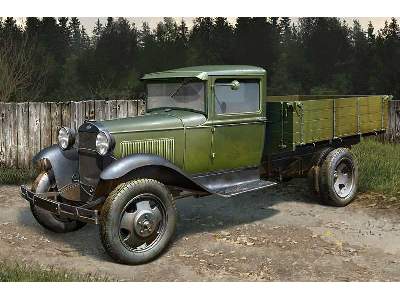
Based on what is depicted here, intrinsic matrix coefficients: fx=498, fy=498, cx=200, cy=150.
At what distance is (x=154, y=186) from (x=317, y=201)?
347 cm

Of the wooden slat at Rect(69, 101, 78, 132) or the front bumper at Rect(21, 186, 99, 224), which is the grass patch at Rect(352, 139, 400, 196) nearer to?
the front bumper at Rect(21, 186, 99, 224)

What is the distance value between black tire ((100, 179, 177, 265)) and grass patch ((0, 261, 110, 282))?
0.42 meters

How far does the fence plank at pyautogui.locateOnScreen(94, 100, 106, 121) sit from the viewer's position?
10633 mm

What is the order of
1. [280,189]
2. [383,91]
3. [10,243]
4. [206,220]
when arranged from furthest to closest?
[383,91]
[280,189]
[206,220]
[10,243]

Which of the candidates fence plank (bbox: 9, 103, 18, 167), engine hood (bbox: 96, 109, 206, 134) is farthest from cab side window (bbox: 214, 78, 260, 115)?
fence plank (bbox: 9, 103, 18, 167)

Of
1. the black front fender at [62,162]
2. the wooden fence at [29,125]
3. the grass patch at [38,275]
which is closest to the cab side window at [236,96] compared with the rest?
the black front fender at [62,162]

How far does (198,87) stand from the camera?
20.1 ft

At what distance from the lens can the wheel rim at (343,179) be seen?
7.74 meters

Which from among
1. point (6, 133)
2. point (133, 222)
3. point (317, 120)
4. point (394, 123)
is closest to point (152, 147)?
point (133, 222)

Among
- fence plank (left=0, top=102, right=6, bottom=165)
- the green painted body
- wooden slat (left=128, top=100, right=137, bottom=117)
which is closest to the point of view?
the green painted body

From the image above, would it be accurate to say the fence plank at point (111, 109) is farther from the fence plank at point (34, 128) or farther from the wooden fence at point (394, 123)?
the wooden fence at point (394, 123)

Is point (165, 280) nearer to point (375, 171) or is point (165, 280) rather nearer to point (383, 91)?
point (375, 171)

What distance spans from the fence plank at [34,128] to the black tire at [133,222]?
18.0 feet

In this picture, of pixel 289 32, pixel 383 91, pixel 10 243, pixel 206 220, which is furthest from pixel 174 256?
pixel 289 32
